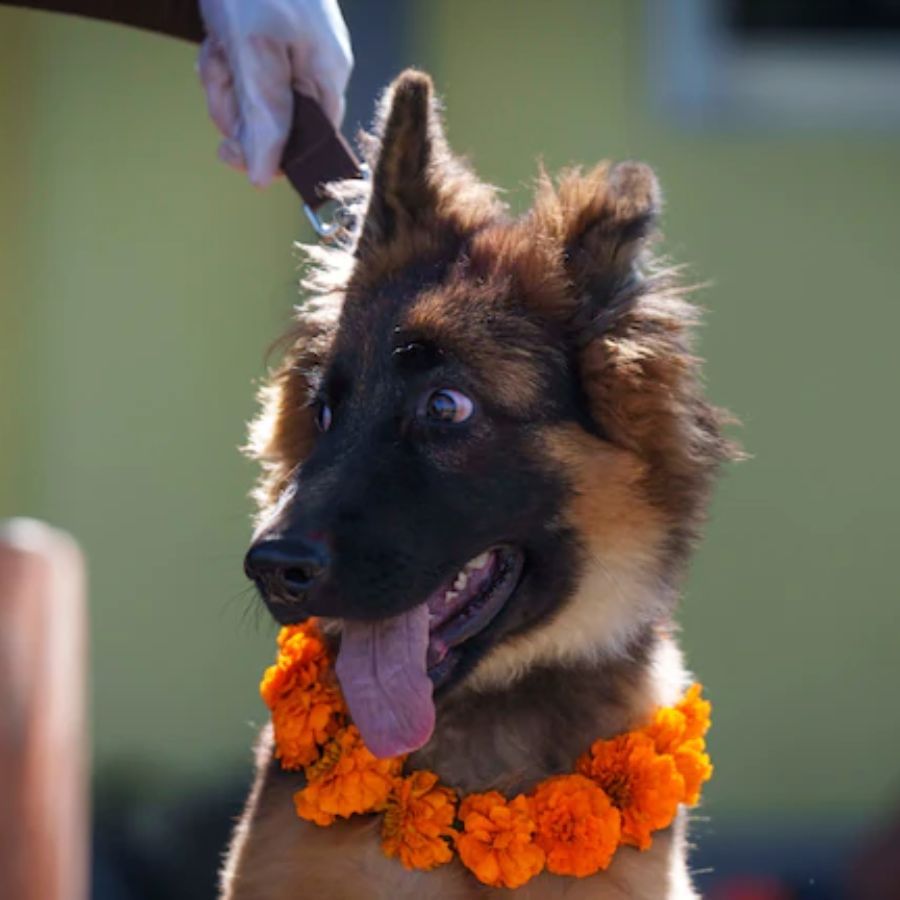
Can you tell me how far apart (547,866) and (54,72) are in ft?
15.3

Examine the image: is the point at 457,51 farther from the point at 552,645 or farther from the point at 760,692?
A: the point at 552,645

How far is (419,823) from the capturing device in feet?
11.1

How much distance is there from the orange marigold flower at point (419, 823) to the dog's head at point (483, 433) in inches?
6.6

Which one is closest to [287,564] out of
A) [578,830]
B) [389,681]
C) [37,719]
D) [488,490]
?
[389,681]

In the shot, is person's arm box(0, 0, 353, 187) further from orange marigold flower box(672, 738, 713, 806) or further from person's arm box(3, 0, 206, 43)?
orange marigold flower box(672, 738, 713, 806)

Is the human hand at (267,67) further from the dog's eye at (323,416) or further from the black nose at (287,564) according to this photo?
the black nose at (287,564)

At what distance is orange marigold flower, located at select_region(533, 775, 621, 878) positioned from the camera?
3342 millimetres

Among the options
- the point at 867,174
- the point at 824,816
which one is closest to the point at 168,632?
the point at 824,816

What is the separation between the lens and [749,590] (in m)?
7.33

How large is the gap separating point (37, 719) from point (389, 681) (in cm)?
179

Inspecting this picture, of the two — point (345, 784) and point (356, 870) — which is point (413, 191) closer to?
point (345, 784)

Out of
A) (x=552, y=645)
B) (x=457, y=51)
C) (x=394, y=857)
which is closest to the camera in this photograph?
(x=394, y=857)

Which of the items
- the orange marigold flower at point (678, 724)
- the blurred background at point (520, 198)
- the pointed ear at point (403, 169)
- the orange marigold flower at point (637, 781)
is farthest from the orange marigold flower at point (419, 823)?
the blurred background at point (520, 198)

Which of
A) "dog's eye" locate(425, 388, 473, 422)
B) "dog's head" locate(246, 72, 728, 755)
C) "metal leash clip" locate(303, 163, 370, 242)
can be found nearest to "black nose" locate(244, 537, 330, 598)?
"dog's head" locate(246, 72, 728, 755)
